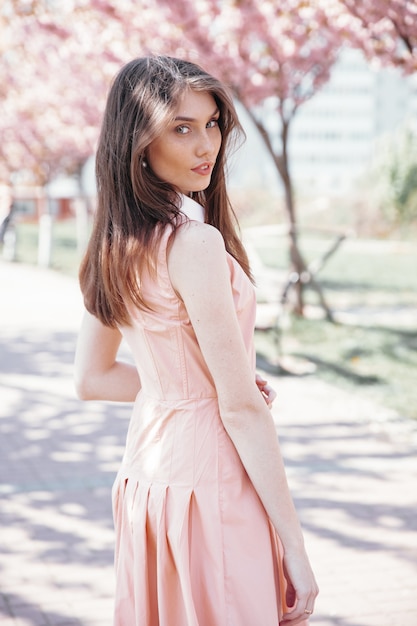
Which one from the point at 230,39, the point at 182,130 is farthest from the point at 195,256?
the point at 230,39

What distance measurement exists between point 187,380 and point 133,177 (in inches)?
16.8

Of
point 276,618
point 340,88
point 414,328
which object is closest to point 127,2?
point 414,328

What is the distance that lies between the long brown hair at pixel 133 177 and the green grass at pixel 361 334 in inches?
191

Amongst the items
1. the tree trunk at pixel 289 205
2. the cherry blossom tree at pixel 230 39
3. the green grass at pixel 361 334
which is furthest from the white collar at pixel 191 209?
the tree trunk at pixel 289 205

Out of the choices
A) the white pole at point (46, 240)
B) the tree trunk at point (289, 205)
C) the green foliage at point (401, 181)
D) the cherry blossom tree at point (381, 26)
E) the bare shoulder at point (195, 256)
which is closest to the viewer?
the bare shoulder at point (195, 256)

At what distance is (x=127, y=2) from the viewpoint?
912cm

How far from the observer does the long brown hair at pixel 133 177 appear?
64.5 inches

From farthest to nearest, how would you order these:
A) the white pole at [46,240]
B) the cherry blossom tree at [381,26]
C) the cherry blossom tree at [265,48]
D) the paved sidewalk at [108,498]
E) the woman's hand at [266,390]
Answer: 1. the white pole at [46,240]
2. the cherry blossom tree at [265,48]
3. the cherry blossom tree at [381,26]
4. the paved sidewalk at [108,498]
5. the woman's hand at [266,390]

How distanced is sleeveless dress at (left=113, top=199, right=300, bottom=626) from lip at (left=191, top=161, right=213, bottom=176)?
78 mm

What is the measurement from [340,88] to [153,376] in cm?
11706

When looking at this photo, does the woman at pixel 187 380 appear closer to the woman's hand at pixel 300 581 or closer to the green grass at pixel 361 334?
the woman's hand at pixel 300 581

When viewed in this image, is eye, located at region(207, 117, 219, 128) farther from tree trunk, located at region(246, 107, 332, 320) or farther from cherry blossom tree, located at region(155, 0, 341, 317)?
tree trunk, located at region(246, 107, 332, 320)

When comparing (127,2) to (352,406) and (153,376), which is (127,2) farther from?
(153,376)

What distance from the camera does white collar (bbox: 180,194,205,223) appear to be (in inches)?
66.1
